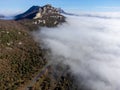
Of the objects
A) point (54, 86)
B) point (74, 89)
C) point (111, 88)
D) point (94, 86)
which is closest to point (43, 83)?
point (54, 86)

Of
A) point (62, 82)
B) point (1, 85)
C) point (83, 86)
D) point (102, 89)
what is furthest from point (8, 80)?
point (102, 89)

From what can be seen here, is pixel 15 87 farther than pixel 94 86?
No

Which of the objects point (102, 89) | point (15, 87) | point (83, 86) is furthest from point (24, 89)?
point (102, 89)

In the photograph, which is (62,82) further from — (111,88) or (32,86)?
(111,88)

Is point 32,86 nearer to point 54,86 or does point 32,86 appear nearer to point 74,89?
point 54,86

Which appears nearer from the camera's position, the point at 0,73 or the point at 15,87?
the point at 15,87

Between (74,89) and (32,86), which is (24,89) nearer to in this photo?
(32,86)

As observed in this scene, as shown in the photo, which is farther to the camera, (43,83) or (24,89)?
(43,83)
